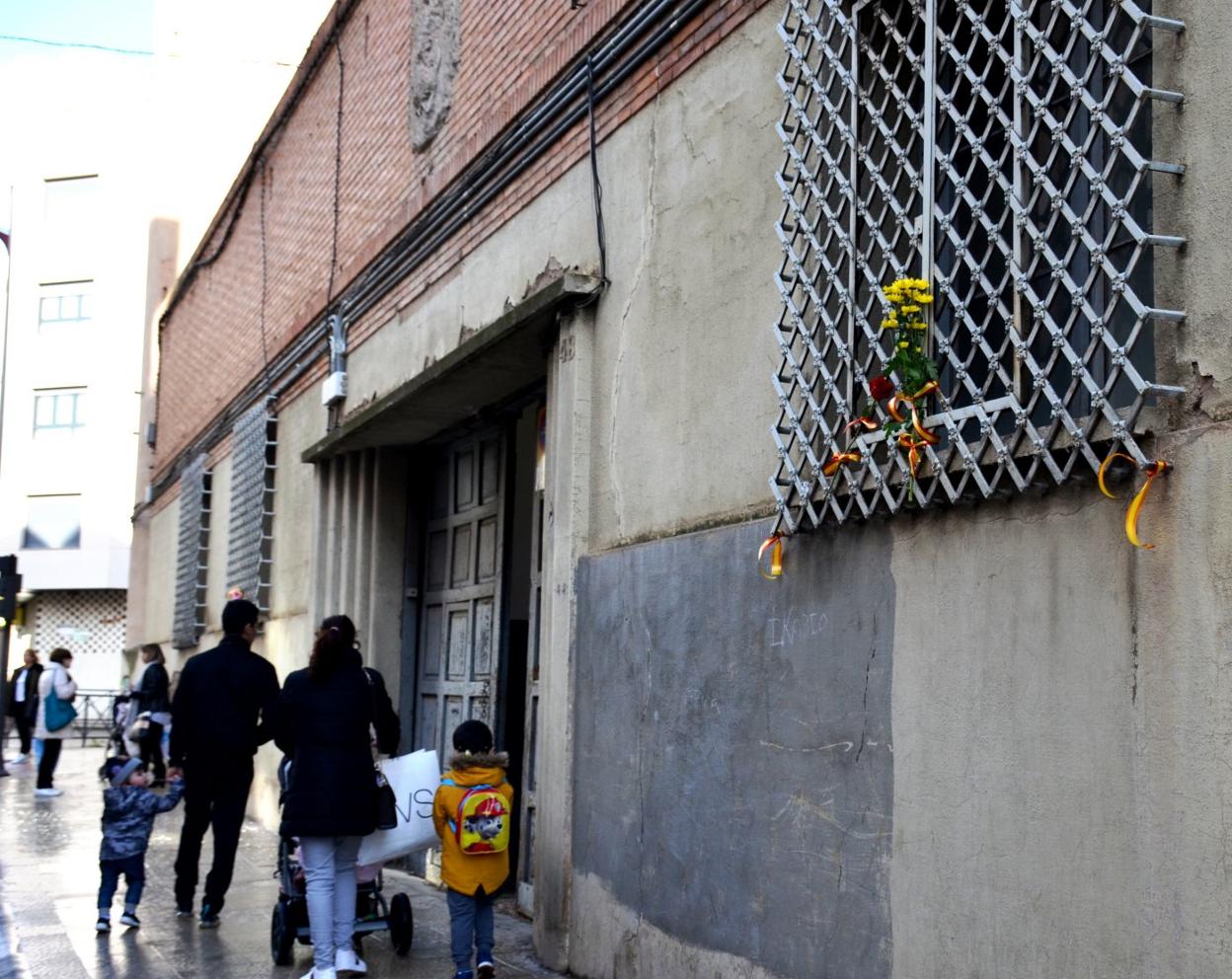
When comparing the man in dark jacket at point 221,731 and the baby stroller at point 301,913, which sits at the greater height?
the man in dark jacket at point 221,731

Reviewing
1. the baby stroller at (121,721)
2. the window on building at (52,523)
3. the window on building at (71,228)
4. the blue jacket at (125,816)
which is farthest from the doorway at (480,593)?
the window on building at (71,228)

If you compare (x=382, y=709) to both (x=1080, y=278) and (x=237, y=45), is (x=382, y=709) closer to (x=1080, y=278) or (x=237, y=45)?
(x=1080, y=278)

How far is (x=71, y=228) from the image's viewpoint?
42719mm

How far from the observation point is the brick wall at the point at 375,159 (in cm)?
796

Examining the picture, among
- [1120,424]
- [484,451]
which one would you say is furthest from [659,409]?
[484,451]

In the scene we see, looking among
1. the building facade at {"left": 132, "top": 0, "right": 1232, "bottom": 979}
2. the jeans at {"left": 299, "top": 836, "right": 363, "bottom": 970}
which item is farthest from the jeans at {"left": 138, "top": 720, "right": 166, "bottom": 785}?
the jeans at {"left": 299, "top": 836, "right": 363, "bottom": 970}

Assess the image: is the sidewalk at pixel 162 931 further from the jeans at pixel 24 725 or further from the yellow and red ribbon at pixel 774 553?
the jeans at pixel 24 725

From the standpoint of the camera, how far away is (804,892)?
5.40 meters

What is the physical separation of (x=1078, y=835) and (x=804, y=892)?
147 centimetres

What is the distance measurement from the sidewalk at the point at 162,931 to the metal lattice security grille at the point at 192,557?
560 centimetres

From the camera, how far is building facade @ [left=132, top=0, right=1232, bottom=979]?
13.1 feet

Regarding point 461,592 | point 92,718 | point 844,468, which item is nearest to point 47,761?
point 461,592

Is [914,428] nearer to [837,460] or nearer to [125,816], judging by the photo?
[837,460]

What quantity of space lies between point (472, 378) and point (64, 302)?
36624 mm
